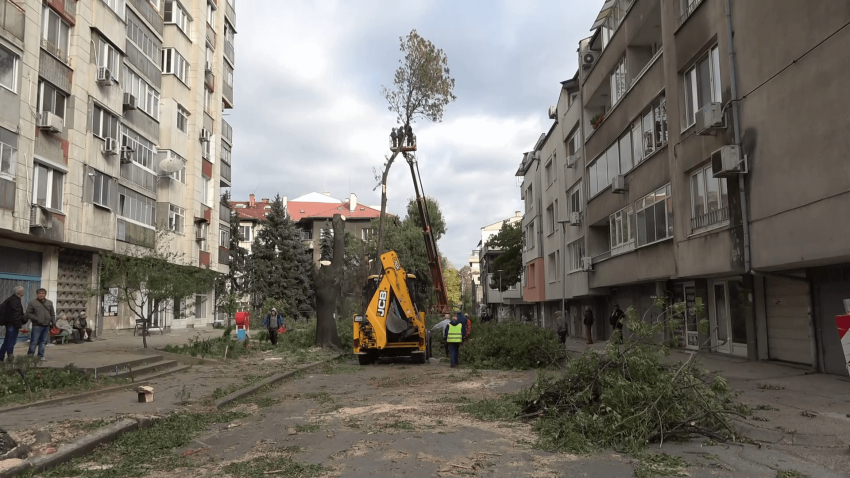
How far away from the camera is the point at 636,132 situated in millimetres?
22688

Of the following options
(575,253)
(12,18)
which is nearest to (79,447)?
(12,18)

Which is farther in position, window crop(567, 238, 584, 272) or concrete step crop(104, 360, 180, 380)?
window crop(567, 238, 584, 272)

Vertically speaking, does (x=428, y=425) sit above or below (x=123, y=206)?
below

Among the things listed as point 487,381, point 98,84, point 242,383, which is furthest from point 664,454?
point 98,84

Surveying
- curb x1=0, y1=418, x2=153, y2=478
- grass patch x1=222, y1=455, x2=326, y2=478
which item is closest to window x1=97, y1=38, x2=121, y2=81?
curb x1=0, y1=418, x2=153, y2=478

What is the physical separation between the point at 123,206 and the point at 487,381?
2102 centimetres

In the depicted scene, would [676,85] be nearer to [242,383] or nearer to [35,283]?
[242,383]

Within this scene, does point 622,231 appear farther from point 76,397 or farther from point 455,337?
point 76,397

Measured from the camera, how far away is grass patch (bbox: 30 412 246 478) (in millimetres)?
6953

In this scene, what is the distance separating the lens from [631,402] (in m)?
8.84

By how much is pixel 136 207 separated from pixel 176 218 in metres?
4.89

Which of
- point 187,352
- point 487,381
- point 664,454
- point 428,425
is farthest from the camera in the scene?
point 187,352

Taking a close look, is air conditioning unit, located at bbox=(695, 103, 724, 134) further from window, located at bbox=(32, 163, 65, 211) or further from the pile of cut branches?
window, located at bbox=(32, 163, 65, 211)

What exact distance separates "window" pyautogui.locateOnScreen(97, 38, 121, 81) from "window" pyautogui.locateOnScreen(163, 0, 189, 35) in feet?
24.2
